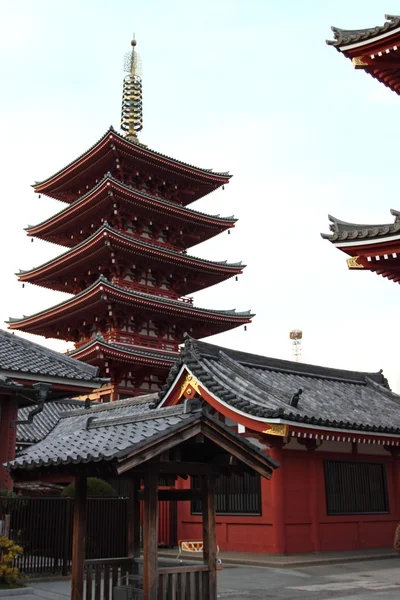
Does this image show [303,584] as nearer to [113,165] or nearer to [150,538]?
[150,538]

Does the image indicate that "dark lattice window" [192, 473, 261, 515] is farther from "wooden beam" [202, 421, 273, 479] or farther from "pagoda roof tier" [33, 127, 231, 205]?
"pagoda roof tier" [33, 127, 231, 205]

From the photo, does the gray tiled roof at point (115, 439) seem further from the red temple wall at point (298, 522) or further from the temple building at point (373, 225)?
the red temple wall at point (298, 522)

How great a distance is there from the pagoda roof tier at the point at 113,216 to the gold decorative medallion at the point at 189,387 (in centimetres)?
1706

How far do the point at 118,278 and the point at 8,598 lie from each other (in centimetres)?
2516

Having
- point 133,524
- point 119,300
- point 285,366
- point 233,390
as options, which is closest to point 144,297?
point 119,300


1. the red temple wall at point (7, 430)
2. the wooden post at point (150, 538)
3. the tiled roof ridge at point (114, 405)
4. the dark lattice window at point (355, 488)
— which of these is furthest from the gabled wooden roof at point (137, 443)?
the tiled roof ridge at point (114, 405)

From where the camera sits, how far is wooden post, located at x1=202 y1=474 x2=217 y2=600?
319 inches

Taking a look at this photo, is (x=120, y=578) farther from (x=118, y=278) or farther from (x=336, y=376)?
(x=118, y=278)

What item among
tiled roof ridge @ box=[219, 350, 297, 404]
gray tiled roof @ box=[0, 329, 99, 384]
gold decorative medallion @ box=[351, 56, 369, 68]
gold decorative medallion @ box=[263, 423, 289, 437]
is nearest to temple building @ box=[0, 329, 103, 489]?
gray tiled roof @ box=[0, 329, 99, 384]

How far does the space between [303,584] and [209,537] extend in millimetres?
5375

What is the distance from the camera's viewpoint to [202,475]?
8344mm

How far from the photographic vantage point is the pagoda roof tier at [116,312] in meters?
33.0

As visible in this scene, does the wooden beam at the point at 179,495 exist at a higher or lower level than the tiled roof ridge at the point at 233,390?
lower

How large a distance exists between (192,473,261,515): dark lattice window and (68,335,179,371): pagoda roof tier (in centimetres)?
1405
